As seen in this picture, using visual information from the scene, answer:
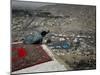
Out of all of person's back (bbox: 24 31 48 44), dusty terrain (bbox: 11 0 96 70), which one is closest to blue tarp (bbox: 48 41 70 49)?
dusty terrain (bbox: 11 0 96 70)

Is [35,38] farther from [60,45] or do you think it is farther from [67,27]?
[67,27]

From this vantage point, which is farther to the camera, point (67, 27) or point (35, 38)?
point (67, 27)

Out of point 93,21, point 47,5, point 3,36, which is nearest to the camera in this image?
point 3,36

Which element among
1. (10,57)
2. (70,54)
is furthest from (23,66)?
(70,54)

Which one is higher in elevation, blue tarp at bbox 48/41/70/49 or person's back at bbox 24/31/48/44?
person's back at bbox 24/31/48/44

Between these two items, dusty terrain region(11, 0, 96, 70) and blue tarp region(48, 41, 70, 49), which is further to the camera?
blue tarp region(48, 41, 70, 49)

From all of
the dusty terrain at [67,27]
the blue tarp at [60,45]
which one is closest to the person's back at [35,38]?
the dusty terrain at [67,27]

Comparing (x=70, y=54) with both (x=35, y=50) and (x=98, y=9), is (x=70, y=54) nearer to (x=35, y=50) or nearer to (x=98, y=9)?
(x=35, y=50)

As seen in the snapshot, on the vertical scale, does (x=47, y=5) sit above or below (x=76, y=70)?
above

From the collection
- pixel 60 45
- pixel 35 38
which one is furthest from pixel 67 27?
pixel 35 38

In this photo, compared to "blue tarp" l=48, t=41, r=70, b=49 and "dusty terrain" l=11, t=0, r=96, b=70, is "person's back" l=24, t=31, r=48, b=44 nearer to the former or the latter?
"dusty terrain" l=11, t=0, r=96, b=70

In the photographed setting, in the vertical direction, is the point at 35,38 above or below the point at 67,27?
below
